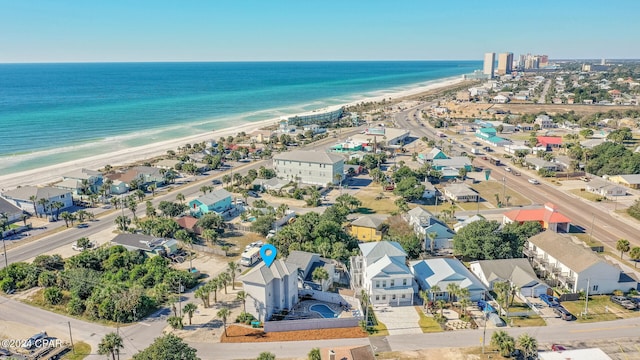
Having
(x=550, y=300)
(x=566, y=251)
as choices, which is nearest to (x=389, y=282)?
(x=550, y=300)

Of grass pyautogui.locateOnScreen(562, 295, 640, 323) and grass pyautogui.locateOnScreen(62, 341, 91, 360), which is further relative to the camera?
grass pyautogui.locateOnScreen(562, 295, 640, 323)

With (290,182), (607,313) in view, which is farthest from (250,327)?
(290,182)

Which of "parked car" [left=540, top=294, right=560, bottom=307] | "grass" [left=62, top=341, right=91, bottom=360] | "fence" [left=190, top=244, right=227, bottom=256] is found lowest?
"parked car" [left=540, top=294, right=560, bottom=307]

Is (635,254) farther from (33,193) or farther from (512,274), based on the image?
(33,193)

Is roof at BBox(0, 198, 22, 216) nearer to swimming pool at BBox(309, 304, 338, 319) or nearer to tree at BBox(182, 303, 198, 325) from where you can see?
tree at BBox(182, 303, 198, 325)

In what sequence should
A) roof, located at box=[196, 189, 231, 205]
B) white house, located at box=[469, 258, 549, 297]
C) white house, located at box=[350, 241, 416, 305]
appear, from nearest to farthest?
1. white house, located at box=[350, 241, 416, 305]
2. white house, located at box=[469, 258, 549, 297]
3. roof, located at box=[196, 189, 231, 205]

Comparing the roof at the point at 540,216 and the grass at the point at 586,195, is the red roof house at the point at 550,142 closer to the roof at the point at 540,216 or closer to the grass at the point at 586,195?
the grass at the point at 586,195

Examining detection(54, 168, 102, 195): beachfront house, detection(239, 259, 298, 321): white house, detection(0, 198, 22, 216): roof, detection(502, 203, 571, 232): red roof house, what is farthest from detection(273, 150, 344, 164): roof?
detection(239, 259, 298, 321): white house

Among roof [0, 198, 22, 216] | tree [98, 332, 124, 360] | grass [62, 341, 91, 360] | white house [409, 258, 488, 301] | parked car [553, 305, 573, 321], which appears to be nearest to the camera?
tree [98, 332, 124, 360]
